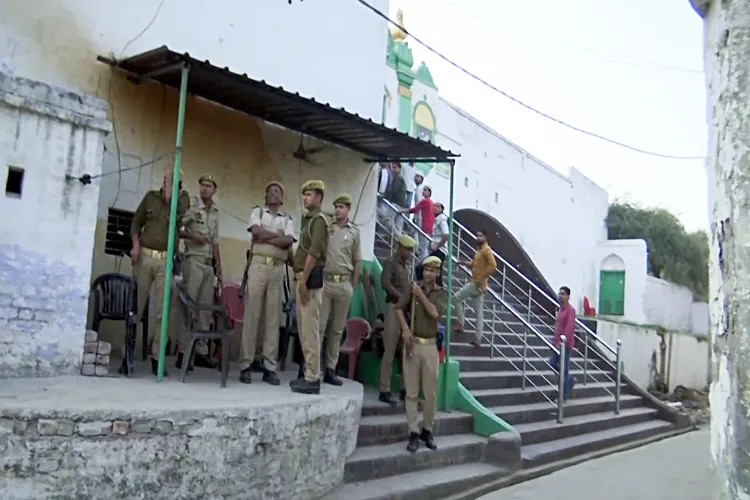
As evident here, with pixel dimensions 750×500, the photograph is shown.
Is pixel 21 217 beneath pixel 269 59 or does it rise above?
beneath

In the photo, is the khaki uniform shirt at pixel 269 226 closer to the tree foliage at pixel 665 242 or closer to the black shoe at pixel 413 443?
the black shoe at pixel 413 443

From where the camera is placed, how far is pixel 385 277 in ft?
25.3

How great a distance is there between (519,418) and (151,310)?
187 inches

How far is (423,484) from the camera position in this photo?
6.23 metres

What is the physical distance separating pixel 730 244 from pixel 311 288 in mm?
3996

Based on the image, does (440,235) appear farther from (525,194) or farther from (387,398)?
(525,194)

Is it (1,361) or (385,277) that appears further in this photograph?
(385,277)

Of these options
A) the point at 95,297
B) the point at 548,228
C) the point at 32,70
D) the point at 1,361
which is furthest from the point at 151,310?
the point at 548,228

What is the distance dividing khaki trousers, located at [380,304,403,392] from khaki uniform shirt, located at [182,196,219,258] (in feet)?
6.71

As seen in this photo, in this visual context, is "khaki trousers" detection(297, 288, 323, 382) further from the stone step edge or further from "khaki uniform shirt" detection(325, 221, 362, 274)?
the stone step edge

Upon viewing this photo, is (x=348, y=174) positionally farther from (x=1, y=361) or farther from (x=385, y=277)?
(x=1, y=361)

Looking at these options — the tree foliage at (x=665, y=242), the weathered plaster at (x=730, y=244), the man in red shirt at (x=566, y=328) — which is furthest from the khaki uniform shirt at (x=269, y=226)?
the tree foliage at (x=665, y=242)

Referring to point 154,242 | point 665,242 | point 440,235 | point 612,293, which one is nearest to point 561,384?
point 440,235

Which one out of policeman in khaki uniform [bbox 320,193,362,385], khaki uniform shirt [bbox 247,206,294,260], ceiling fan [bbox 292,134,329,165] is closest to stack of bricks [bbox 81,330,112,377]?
khaki uniform shirt [bbox 247,206,294,260]
